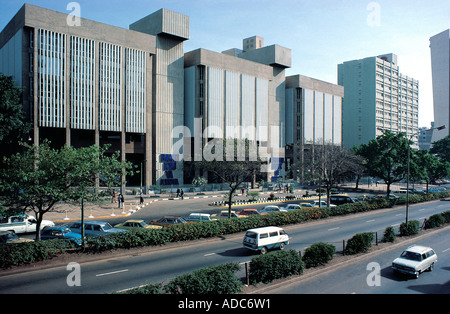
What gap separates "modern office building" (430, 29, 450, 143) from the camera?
4783 inches

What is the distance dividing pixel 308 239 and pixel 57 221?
911 inches

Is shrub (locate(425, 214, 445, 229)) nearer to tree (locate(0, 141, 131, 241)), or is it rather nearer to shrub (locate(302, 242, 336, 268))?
shrub (locate(302, 242, 336, 268))

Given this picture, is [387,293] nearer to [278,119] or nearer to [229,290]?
[229,290]

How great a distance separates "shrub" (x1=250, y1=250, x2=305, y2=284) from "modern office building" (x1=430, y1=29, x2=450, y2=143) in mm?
136849

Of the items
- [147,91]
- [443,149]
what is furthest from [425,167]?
[443,149]

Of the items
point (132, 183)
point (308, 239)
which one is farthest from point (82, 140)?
point (308, 239)

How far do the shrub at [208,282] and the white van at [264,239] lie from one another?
7080 mm

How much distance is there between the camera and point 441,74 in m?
125

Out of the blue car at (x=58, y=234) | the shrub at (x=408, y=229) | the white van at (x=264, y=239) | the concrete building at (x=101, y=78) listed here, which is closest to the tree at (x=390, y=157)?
the shrub at (x=408, y=229)

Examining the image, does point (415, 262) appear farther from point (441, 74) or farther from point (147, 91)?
point (441, 74)

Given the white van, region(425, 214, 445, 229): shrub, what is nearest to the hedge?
the white van

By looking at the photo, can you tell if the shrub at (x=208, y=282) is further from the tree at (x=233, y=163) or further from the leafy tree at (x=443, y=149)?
the leafy tree at (x=443, y=149)

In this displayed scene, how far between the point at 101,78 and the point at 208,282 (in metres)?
48.9
